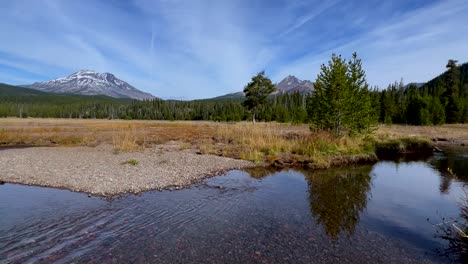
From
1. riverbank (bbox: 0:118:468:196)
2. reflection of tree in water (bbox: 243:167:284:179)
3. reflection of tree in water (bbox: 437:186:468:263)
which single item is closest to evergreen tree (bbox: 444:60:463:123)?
riverbank (bbox: 0:118:468:196)

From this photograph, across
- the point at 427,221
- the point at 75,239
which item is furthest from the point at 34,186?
the point at 427,221

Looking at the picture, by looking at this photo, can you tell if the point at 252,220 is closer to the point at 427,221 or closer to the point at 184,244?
the point at 184,244

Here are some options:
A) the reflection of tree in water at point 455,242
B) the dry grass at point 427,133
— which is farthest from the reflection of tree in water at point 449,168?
the dry grass at point 427,133

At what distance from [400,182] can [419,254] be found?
8.44m

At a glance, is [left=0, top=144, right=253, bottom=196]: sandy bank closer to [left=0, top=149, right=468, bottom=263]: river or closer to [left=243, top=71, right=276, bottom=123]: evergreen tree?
[left=0, top=149, right=468, bottom=263]: river

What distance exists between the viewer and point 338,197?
35.8ft

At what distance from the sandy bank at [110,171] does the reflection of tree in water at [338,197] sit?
4997 mm

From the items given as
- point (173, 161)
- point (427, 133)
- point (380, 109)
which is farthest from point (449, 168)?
point (380, 109)

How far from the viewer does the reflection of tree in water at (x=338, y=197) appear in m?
8.22

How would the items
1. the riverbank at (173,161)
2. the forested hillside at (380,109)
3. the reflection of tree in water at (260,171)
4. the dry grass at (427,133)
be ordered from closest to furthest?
the riverbank at (173,161)
the reflection of tree in water at (260,171)
the dry grass at (427,133)
the forested hillside at (380,109)

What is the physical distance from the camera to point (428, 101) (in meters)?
57.5

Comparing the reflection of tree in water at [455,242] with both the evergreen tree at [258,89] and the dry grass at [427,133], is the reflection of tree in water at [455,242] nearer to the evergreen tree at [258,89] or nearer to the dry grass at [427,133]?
the dry grass at [427,133]

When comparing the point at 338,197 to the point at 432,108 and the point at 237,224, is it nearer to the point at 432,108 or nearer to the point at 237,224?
the point at 237,224

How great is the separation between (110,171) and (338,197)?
9.95 metres
